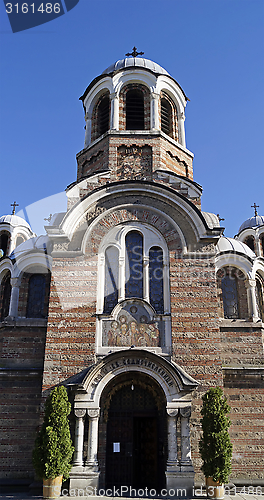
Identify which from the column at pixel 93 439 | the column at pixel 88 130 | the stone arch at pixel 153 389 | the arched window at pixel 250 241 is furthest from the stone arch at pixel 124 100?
the arched window at pixel 250 241

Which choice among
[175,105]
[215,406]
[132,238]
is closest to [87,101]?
[175,105]

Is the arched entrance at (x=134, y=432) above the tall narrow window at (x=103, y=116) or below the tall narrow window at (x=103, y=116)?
below

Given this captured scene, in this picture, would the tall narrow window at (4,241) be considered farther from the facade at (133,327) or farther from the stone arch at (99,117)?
the stone arch at (99,117)

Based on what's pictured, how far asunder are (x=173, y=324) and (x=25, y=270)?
241 inches

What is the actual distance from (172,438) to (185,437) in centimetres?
34

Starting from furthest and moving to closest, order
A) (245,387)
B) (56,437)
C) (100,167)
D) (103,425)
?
1. (100,167)
2. (245,387)
3. (103,425)
4. (56,437)

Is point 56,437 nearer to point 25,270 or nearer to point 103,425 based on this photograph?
point 103,425

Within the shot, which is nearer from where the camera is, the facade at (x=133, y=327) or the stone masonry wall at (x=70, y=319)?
the facade at (x=133, y=327)

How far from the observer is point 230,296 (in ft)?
50.7

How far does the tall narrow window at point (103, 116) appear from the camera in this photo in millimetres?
16969

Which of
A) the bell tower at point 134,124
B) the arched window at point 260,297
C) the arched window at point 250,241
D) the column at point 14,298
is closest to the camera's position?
the column at point 14,298

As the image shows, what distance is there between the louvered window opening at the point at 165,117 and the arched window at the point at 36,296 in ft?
24.3

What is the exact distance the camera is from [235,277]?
1587cm

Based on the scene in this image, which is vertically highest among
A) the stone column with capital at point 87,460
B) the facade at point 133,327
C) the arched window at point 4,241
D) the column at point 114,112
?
the column at point 114,112
